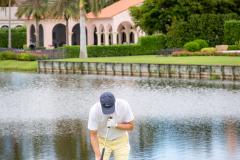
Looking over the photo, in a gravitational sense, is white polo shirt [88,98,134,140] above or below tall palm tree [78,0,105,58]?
below

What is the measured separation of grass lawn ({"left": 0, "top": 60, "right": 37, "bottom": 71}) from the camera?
43.4 meters

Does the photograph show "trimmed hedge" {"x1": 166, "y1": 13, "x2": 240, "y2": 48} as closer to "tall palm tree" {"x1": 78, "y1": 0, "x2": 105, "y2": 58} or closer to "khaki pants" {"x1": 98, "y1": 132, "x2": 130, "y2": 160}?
"tall palm tree" {"x1": 78, "y1": 0, "x2": 105, "y2": 58}

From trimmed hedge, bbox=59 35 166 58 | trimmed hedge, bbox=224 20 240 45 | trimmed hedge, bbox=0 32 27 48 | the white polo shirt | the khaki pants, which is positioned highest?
trimmed hedge, bbox=0 32 27 48

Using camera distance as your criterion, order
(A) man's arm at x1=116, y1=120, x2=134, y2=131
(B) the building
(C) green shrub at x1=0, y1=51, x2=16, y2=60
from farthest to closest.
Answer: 1. (B) the building
2. (C) green shrub at x1=0, y1=51, x2=16, y2=60
3. (A) man's arm at x1=116, y1=120, x2=134, y2=131

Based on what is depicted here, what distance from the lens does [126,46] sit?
51.2 metres

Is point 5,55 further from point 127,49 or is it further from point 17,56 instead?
point 127,49

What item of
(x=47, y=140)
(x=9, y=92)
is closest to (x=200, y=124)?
(x=47, y=140)

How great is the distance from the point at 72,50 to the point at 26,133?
36.0 m

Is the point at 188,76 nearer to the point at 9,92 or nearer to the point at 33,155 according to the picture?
the point at 9,92

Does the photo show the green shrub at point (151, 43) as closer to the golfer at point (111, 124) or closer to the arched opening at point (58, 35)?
the arched opening at point (58, 35)

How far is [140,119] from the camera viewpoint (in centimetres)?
1550

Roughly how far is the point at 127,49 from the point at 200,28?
29.1ft

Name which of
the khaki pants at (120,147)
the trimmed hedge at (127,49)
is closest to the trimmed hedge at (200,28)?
the trimmed hedge at (127,49)

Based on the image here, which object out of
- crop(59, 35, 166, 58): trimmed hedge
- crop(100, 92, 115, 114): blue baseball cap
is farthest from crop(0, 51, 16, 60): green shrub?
crop(100, 92, 115, 114): blue baseball cap
